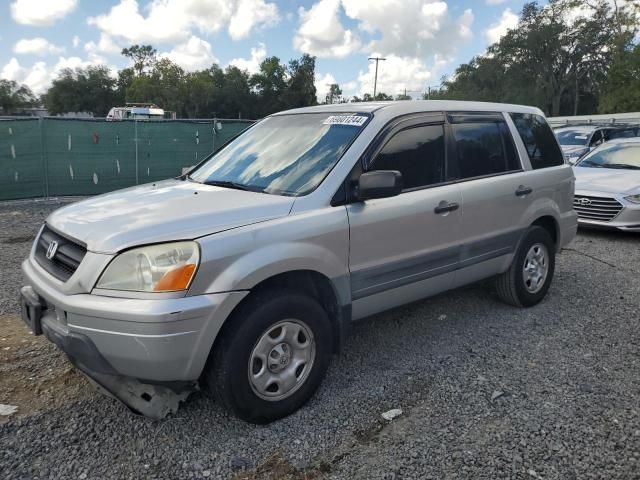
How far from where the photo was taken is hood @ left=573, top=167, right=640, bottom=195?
7980 mm

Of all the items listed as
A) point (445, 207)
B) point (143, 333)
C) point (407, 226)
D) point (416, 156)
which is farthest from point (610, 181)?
point (143, 333)

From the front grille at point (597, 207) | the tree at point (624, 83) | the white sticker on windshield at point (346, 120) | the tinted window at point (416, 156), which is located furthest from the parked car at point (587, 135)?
the tree at point (624, 83)

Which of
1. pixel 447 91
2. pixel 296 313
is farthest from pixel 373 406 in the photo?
pixel 447 91

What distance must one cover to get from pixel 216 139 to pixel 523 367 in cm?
1029

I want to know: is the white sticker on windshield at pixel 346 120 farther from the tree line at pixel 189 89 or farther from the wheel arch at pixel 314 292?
the tree line at pixel 189 89

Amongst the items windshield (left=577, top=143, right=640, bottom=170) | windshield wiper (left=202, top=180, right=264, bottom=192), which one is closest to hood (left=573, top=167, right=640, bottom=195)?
windshield (left=577, top=143, right=640, bottom=170)

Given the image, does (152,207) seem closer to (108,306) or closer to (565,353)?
(108,306)

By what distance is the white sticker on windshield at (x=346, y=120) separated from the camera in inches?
141

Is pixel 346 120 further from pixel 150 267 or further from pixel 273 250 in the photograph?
pixel 150 267

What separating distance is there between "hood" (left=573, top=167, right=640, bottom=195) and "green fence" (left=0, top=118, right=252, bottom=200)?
8014mm

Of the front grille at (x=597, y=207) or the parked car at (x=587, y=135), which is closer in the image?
the front grille at (x=597, y=207)

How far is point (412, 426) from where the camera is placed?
3.07 meters

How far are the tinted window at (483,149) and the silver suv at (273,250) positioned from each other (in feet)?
0.05

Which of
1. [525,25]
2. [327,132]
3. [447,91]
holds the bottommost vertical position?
[327,132]
